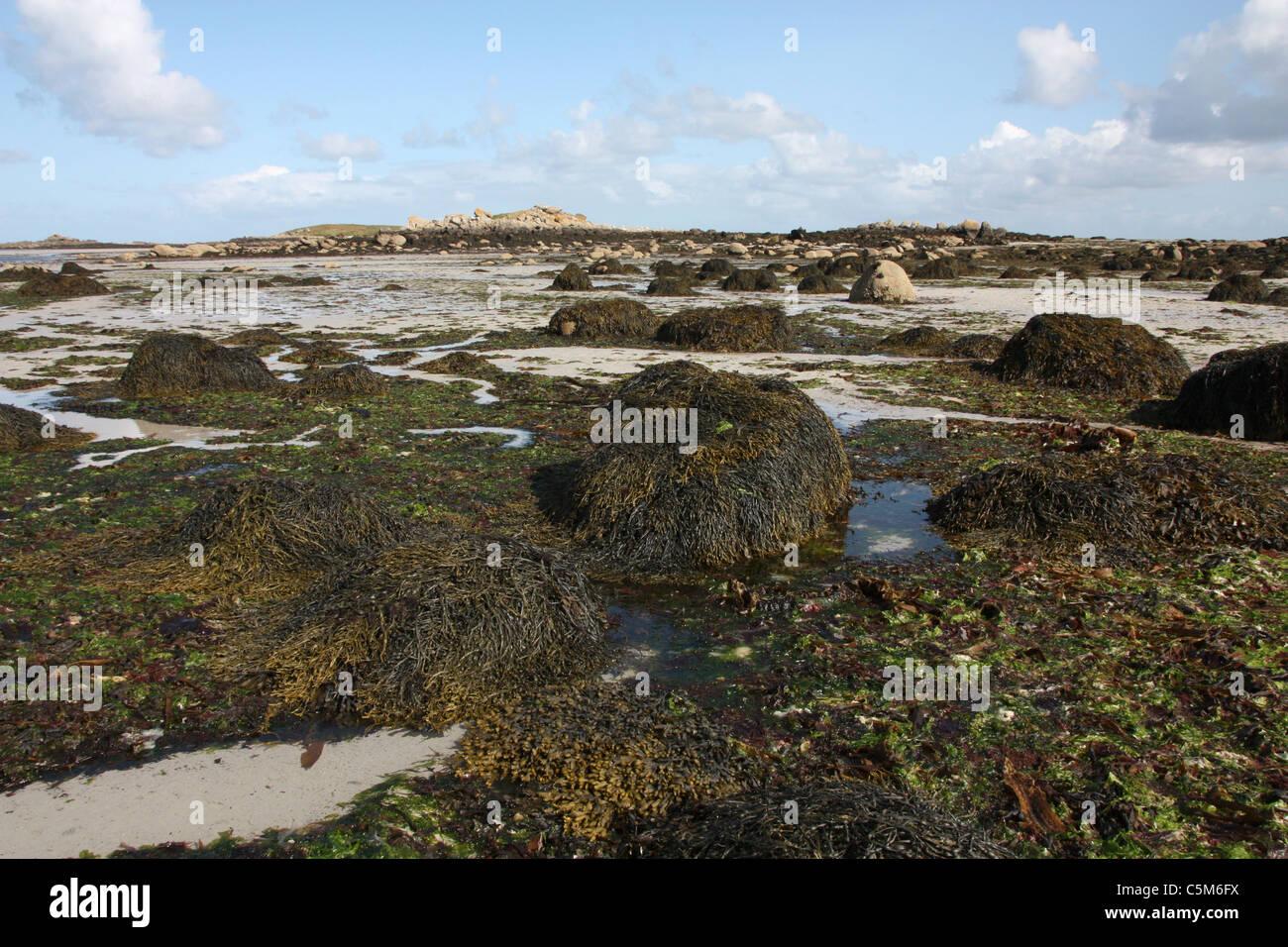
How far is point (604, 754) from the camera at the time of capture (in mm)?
4207

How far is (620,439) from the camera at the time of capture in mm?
7957

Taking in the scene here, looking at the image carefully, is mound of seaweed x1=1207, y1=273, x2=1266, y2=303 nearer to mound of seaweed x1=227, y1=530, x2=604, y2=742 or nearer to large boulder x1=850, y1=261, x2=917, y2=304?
large boulder x1=850, y1=261, x2=917, y2=304

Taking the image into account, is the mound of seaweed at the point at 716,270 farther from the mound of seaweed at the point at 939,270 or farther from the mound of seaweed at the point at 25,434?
the mound of seaweed at the point at 25,434

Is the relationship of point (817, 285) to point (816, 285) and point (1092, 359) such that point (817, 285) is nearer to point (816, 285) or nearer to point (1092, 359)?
point (816, 285)

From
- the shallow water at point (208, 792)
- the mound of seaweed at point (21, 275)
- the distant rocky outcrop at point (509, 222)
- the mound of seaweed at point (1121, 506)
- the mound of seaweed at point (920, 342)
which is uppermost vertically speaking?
the distant rocky outcrop at point (509, 222)

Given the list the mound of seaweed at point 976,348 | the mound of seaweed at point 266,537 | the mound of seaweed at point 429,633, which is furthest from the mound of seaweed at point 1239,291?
the mound of seaweed at point 266,537

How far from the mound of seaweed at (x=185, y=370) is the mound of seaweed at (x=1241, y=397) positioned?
548 inches

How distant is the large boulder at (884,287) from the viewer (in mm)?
26531

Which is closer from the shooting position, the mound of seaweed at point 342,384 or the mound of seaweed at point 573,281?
the mound of seaweed at point 342,384

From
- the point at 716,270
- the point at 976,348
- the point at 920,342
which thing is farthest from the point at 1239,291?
the point at 716,270

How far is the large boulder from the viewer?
Result: 26.5 metres

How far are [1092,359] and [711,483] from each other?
32.4ft

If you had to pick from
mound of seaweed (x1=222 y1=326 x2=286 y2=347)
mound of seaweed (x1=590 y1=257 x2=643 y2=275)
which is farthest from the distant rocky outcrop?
mound of seaweed (x1=222 y1=326 x2=286 y2=347)
